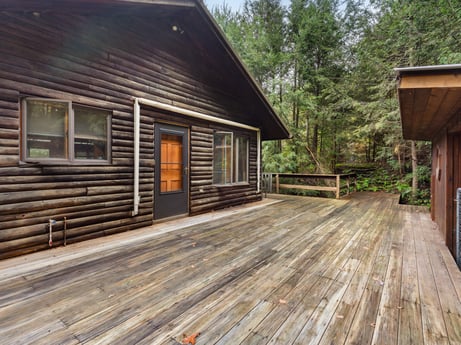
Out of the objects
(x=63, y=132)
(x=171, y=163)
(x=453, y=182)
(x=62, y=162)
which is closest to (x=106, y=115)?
(x=63, y=132)

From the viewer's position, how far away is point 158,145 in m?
4.28

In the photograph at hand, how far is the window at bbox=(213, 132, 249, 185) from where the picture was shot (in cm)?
565

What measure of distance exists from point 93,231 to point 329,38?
1159cm

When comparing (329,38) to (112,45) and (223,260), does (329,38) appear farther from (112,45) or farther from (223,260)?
(223,260)

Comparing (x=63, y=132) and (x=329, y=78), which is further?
(x=329, y=78)

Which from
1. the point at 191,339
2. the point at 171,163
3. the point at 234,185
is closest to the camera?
the point at 191,339

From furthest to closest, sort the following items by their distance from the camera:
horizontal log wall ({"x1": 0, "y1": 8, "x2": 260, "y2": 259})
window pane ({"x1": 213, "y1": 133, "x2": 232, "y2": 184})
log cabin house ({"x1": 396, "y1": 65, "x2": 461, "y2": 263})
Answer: window pane ({"x1": 213, "y1": 133, "x2": 232, "y2": 184}) → horizontal log wall ({"x1": 0, "y1": 8, "x2": 260, "y2": 259}) → log cabin house ({"x1": 396, "y1": 65, "x2": 461, "y2": 263})

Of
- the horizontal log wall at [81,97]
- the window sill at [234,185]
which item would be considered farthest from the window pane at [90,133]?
the window sill at [234,185]

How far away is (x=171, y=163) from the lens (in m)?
4.61

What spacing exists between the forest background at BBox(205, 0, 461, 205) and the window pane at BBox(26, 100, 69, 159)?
7.70 m

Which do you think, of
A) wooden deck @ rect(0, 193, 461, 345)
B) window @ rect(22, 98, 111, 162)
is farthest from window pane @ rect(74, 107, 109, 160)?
wooden deck @ rect(0, 193, 461, 345)

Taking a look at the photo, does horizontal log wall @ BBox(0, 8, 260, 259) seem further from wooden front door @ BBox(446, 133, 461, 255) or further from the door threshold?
wooden front door @ BBox(446, 133, 461, 255)

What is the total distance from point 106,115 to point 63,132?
685 mm

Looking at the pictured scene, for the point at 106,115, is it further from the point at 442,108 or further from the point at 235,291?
the point at 442,108
